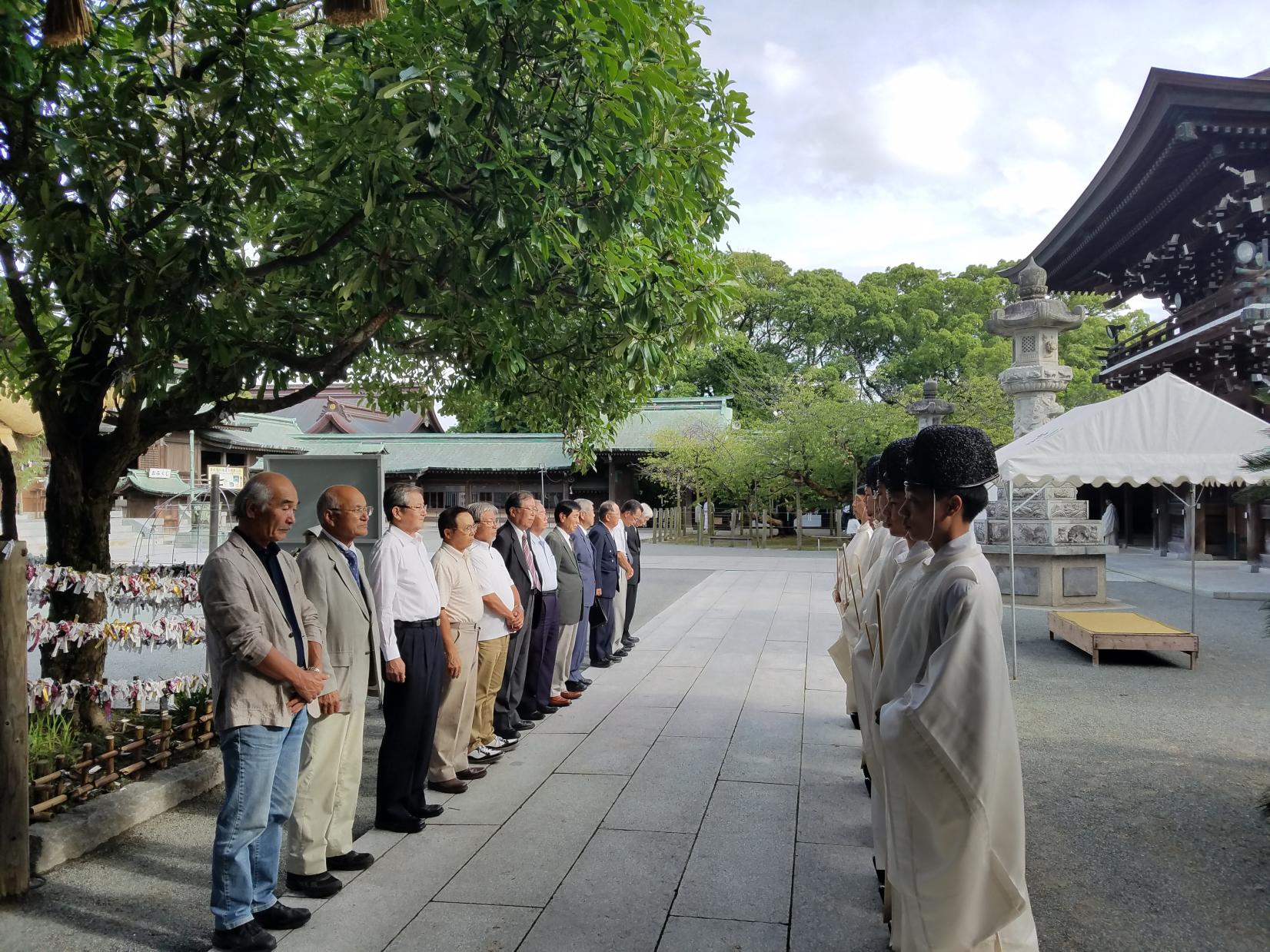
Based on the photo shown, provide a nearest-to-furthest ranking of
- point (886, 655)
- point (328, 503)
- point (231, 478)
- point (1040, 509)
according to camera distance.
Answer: point (886, 655), point (328, 503), point (1040, 509), point (231, 478)

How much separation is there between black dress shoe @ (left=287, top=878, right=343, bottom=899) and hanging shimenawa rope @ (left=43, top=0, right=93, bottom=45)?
331 cm

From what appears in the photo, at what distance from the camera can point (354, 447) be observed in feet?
118

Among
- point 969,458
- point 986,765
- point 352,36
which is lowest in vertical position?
point 986,765

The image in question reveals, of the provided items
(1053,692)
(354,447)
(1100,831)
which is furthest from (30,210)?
(354,447)

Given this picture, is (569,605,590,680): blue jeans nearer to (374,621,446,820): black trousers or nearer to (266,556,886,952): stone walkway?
(266,556,886,952): stone walkway

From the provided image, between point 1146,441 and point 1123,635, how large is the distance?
1.87 metres

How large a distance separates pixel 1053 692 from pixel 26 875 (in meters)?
7.04

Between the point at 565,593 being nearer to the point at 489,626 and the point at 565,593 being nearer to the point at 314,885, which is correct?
the point at 489,626

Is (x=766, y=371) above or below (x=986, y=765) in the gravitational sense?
above

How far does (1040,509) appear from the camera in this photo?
11969 mm

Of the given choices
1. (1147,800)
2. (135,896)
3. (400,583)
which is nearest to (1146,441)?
(1147,800)

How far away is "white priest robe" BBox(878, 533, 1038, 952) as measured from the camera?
224 cm

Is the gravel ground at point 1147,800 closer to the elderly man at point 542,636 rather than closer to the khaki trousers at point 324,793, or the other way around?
the khaki trousers at point 324,793

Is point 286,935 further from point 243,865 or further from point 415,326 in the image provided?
point 415,326
